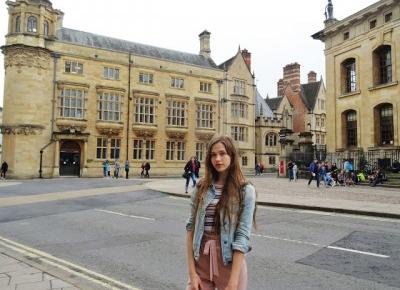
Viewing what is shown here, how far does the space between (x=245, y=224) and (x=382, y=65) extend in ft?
86.5

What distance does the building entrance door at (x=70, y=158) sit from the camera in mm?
34844

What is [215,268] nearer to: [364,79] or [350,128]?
[364,79]

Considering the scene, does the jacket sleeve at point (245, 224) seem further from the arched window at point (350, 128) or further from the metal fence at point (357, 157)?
the arched window at point (350, 128)

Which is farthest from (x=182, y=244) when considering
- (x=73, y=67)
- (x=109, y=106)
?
(x=73, y=67)

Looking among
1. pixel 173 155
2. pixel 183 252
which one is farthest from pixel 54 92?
pixel 183 252

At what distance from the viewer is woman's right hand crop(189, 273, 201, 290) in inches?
106

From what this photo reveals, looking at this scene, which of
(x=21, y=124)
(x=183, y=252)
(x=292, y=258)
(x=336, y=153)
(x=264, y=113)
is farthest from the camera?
(x=264, y=113)

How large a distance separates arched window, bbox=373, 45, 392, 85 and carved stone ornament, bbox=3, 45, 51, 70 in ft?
93.0

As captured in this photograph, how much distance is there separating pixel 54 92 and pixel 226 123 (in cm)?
2030

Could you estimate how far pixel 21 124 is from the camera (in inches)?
1261

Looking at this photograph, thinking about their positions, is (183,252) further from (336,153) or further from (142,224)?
(336,153)

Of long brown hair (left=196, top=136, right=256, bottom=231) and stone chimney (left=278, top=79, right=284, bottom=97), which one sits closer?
long brown hair (left=196, top=136, right=256, bottom=231)

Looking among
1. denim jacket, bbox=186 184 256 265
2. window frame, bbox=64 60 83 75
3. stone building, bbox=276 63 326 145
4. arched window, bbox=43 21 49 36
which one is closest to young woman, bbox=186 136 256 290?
denim jacket, bbox=186 184 256 265

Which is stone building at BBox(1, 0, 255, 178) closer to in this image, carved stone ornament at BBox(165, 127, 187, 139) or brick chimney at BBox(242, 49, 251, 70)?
carved stone ornament at BBox(165, 127, 187, 139)
